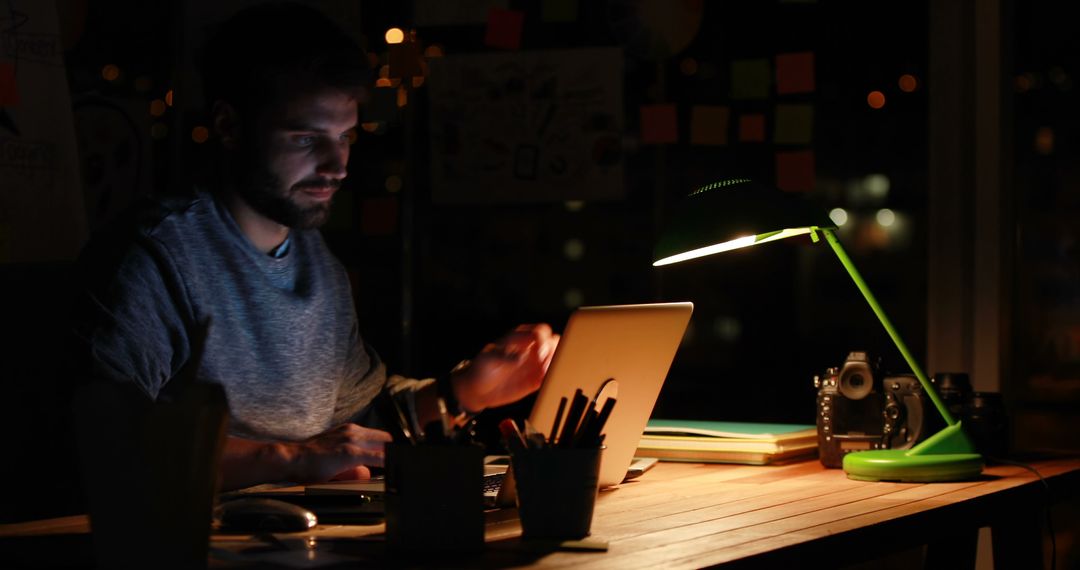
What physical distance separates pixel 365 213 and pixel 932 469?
2.28m

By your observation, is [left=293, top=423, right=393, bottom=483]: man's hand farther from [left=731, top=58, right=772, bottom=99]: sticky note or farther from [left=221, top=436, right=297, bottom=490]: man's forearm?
[left=731, top=58, right=772, bottom=99]: sticky note

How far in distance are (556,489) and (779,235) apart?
0.73m

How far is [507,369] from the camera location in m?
1.97

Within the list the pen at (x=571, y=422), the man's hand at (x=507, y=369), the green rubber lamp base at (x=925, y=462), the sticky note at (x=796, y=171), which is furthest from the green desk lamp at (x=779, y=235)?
the sticky note at (x=796, y=171)

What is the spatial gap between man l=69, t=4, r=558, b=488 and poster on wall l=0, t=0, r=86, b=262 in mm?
599

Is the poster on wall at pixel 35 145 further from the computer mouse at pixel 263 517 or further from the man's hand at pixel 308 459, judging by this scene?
the computer mouse at pixel 263 517

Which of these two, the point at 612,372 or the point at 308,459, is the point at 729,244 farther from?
the point at 308,459

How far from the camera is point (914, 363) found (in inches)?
72.5

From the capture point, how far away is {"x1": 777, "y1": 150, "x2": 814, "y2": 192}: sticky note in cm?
319

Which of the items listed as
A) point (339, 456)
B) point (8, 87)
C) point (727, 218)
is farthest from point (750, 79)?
point (339, 456)

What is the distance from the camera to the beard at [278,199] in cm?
216

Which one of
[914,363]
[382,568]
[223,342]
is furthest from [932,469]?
[223,342]

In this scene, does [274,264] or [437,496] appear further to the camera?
[274,264]

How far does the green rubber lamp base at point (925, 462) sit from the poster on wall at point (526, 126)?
67.9 inches
